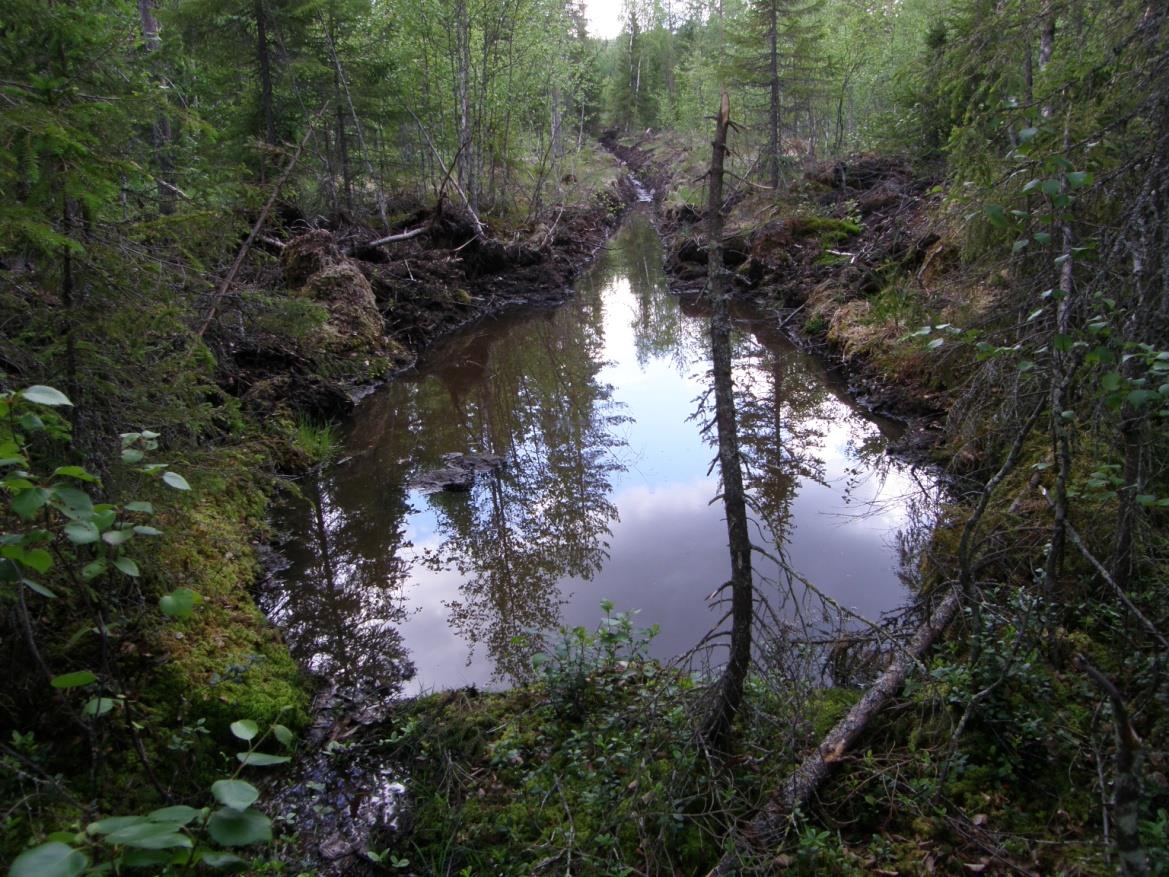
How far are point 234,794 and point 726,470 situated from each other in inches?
91.6

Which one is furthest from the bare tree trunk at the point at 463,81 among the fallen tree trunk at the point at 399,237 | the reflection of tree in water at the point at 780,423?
the reflection of tree in water at the point at 780,423

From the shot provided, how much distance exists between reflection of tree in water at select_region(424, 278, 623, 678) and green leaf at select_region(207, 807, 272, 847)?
10.2 feet

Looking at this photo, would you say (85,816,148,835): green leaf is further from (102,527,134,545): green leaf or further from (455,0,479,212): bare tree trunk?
(455,0,479,212): bare tree trunk

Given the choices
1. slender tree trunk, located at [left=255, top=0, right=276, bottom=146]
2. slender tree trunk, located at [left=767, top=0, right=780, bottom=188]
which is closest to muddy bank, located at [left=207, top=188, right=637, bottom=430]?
slender tree trunk, located at [left=255, top=0, right=276, bottom=146]

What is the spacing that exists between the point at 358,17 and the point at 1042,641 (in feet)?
55.4

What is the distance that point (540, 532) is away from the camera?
7.17 m

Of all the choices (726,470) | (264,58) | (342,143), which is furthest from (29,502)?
(342,143)

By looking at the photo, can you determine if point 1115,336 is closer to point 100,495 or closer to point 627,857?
point 627,857

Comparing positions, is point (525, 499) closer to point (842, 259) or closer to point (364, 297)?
point (364, 297)

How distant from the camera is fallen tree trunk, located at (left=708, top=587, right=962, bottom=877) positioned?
2965mm

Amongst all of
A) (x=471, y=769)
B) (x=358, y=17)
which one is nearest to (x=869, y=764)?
(x=471, y=769)

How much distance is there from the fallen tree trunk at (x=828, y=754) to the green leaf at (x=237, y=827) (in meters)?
2.12

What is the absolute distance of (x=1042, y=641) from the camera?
358 centimetres

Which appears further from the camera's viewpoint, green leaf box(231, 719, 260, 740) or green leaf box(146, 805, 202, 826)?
green leaf box(231, 719, 260, 740)
